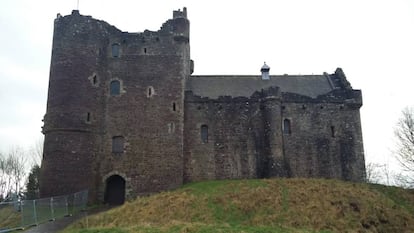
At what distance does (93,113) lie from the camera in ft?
97.8

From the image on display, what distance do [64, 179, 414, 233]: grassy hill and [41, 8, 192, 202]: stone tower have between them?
4.76 metres

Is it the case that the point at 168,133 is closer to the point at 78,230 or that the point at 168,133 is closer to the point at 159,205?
the point at 159,205

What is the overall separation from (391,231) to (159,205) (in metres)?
12.4

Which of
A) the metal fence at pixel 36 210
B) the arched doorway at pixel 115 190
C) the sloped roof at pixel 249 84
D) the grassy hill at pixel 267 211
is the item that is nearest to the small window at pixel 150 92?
the sloped roof at pixel 249 84

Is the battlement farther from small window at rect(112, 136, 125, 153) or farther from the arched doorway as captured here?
the arched doorway

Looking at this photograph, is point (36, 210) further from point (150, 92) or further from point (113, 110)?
point (150, 92)

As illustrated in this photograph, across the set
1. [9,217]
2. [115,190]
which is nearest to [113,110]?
[115,190]

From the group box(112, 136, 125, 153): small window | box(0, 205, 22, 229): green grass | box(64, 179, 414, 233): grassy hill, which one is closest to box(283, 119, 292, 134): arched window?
box(64, 179, 414, 233): grassy hill

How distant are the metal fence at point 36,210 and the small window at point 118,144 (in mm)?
4486

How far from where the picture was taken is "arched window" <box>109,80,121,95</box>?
31.1m

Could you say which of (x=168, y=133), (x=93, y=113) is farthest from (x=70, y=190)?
(x=168, y=133)

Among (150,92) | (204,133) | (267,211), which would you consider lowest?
(267,211)

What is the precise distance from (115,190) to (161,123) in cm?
591

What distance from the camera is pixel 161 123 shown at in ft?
100
